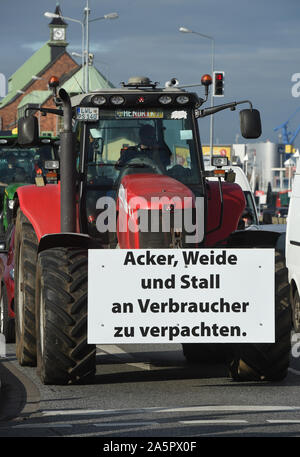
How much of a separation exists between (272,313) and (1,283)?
5.86 meters

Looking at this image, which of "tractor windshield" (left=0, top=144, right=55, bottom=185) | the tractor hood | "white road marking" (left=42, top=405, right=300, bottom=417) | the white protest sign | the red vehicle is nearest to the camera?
"white road marking" (left=42, top=405, right=300, bottom=417)

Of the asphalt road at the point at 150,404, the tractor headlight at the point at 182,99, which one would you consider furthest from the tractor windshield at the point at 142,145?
the asphalt road at the point at 150,404

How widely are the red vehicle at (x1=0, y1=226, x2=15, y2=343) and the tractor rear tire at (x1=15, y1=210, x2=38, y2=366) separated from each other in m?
2.22

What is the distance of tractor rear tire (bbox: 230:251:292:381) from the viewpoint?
10234 mm

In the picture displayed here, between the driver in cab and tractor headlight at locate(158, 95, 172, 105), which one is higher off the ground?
tractor headlight at locate(158, 95, 172, 105)

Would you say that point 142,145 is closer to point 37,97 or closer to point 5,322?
point 5,322

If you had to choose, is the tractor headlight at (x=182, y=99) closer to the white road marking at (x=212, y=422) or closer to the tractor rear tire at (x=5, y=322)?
the white road marking at (x=212, y=422)

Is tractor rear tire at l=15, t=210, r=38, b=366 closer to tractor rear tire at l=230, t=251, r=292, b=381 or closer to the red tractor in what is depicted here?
the red tractor

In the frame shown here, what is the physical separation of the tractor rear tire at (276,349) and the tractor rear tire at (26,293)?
214cm

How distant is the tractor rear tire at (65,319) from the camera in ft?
32.5

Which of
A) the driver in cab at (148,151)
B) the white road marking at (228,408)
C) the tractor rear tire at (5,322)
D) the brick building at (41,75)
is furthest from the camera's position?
→ the brick building at (41,75)

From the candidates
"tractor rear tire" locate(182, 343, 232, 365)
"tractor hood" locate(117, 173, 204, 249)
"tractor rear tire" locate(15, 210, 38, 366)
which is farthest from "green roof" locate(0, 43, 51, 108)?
"tractor hood" locate(117, 173, 204, 249)
